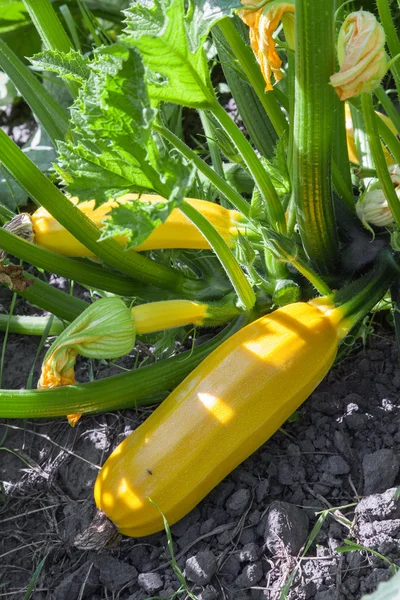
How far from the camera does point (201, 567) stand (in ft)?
5.31

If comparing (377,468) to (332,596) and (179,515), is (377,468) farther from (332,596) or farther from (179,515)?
(179,515)

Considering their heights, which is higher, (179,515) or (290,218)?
(290,218)

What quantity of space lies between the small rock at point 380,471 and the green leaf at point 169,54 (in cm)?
→ 82

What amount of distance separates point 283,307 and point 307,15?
0.67 metres

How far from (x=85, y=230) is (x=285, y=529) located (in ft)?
2.58

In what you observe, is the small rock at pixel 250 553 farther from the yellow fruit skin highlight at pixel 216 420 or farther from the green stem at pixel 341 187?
the green stem at pixel 341 187

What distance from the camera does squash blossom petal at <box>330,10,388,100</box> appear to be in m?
1.38

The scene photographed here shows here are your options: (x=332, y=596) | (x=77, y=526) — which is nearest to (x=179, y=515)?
(x=77, y=526)

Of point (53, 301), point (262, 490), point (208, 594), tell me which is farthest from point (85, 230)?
point (208, 594)

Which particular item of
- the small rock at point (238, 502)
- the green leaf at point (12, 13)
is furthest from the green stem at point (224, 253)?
the green leaf at point (12, 13)

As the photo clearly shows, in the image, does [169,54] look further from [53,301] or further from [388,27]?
[53,301]

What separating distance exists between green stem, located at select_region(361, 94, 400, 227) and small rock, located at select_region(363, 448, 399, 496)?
506 millimetres

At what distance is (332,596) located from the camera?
150 centimetres

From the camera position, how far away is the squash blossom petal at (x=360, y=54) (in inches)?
54.1
